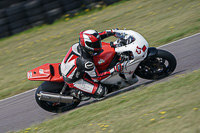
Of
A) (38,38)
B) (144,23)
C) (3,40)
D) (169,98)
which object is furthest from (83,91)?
(3,40)

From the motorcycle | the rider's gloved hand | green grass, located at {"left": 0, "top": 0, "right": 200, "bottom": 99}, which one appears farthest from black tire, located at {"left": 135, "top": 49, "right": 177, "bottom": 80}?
green grass, located at {"left": 0, "top": 0, "right": 200, "bottom": 99}

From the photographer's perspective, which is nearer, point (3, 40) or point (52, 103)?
point (52, 103)

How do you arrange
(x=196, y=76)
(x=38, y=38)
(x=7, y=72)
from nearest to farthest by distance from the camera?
(x=196, y=76), (x=7, y=72), (x=38, y=38)

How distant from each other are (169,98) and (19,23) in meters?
9.93

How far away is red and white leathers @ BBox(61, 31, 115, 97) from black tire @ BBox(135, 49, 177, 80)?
2.27 ft

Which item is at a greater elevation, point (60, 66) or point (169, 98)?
point (60, 66)

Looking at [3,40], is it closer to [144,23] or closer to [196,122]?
[144,23]

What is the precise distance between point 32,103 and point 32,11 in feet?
22.0

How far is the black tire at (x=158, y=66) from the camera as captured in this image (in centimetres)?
614

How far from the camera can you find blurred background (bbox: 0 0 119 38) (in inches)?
514

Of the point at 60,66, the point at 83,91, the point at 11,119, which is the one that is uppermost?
the point at 60,66

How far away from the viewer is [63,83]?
6.54 meters

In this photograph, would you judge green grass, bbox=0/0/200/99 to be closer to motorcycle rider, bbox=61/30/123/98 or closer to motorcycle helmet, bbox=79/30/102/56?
motorcycle rider, bbox=61/30/123/98

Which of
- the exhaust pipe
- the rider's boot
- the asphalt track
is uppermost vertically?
the exhaust pipe
